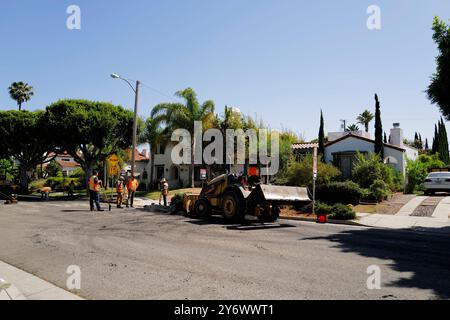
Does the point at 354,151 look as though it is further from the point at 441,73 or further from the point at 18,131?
the point at 18,131

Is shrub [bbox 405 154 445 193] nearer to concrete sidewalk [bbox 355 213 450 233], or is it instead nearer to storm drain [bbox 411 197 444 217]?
Result: storm drain [bbox 411 197 444 217]

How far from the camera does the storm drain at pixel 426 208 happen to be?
50.4ft

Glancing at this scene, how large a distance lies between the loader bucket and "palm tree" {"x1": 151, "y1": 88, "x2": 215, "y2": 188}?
61.9ft

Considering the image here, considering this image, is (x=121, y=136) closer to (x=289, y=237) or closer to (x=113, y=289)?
(x=289, y=237)

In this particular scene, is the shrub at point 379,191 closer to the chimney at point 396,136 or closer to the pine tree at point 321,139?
the pine tree at point 321,139

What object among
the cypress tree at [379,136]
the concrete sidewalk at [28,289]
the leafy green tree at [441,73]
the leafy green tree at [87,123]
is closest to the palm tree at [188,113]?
the leafy green tree at [87,123]

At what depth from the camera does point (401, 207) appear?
17500 mm

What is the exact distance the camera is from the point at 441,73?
453 inches

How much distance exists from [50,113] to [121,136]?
596cm

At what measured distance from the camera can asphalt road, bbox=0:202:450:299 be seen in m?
5.29

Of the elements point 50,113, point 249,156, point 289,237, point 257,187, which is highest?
point 50,113

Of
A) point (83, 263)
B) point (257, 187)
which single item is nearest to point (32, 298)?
point (83, 263)

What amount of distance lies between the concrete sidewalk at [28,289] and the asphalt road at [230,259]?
206 millimetres

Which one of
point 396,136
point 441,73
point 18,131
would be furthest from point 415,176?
point 18,131
